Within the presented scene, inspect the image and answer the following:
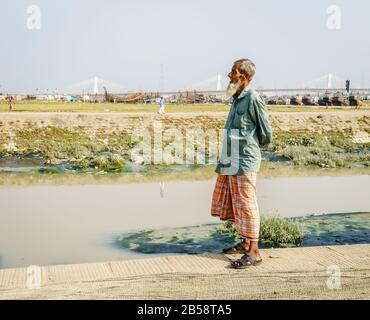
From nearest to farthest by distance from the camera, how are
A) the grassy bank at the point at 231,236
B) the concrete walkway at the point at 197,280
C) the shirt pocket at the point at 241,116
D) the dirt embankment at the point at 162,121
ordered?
the concrete walkway at the point at 197,280, the shirt pocket at the point at 241,116, the grassy bank at the point at 231,236, the dirt embankment at the point at 162,121

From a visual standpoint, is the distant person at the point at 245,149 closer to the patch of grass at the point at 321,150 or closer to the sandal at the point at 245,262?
the sandal at the point at 245,262

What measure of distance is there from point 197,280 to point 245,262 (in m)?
0.42

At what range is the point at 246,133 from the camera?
4.03 metres

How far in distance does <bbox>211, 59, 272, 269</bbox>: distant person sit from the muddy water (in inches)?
65.8

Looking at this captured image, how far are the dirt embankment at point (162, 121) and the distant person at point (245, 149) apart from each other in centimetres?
1469

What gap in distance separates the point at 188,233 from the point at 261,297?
9.13ft

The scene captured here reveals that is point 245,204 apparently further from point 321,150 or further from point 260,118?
point 321,150

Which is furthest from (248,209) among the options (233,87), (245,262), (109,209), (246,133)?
(109,209)

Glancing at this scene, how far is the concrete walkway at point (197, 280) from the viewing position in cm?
351

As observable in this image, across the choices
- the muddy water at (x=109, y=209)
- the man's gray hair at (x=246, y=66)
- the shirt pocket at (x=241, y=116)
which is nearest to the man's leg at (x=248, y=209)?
the shirt pocket at (x=241, y=116)

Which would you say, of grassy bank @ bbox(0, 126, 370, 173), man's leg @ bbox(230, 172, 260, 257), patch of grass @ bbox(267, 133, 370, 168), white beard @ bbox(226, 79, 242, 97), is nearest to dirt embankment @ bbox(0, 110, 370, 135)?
grassy bank @ bbox(0, 126, 370, 173)

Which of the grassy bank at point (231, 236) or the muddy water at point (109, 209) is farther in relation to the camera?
the muddy water at point (109, 209)

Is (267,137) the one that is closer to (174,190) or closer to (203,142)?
(174,190)

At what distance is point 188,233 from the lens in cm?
632
